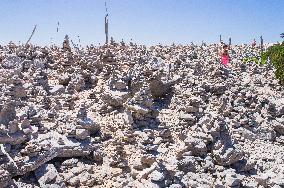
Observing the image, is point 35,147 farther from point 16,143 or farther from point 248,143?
point 248,143

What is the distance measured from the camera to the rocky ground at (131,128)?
37.7ft

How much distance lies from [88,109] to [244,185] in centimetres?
714

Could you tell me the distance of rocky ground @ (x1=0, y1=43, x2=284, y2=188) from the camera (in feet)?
37.7

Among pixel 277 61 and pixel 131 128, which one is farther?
pixel 277 61

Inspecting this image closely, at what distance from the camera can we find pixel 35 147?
1127 centimetres

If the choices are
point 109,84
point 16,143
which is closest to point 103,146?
point 16,143

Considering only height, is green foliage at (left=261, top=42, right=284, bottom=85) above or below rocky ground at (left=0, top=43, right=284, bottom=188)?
above

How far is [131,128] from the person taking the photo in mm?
15086

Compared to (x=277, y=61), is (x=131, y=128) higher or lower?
lower

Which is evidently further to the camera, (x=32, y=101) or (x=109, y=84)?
(x=109, y=84)

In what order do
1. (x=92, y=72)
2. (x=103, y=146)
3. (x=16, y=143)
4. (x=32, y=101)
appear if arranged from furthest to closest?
(x=92, y=72)
(x=32, y=101)
(x=103, y=146)
(x=16, y=143)

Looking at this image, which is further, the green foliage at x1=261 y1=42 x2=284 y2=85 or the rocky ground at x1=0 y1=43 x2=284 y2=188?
the green foliage at x1=261 y1=42 x2=284 y2=85

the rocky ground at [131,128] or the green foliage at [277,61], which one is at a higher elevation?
the green foliage at [277,61]

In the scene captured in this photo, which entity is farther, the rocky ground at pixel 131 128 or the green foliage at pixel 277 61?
the green foliage at pixel 277 61
